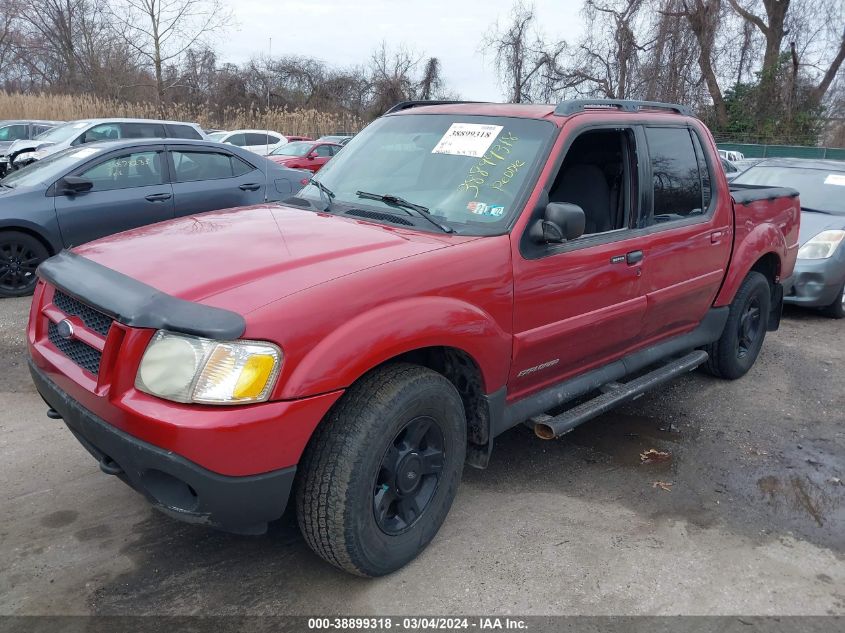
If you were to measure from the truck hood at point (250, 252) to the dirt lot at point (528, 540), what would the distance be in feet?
4.03

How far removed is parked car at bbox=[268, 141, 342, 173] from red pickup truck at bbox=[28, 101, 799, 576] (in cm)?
1267

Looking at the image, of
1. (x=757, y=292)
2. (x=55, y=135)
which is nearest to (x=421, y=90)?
(x=55, y=135)

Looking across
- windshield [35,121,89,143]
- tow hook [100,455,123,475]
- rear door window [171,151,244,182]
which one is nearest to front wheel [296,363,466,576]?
tow hook [100,455,123,475]

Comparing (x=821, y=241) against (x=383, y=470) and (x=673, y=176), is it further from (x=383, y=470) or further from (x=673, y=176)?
(x=383, y=470)

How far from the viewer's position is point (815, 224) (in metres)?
7.34

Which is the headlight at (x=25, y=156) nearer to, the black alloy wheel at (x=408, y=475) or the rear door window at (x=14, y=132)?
the rear door window at (x=14, y=132)

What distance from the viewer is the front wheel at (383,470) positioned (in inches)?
99.4

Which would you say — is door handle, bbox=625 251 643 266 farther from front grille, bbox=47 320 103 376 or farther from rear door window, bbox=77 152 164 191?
rear door window, bbox=77 152 164 191

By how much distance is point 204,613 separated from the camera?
8.57 ft

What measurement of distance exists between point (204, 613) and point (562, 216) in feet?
7.26

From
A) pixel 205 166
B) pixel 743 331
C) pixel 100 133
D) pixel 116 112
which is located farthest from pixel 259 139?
pixel 743 331

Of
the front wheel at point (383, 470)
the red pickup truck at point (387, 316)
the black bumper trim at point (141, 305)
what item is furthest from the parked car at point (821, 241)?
the black bumper trim at point (141, 305)

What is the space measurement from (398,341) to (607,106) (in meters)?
2.13

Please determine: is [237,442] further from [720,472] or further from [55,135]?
[55,135]
